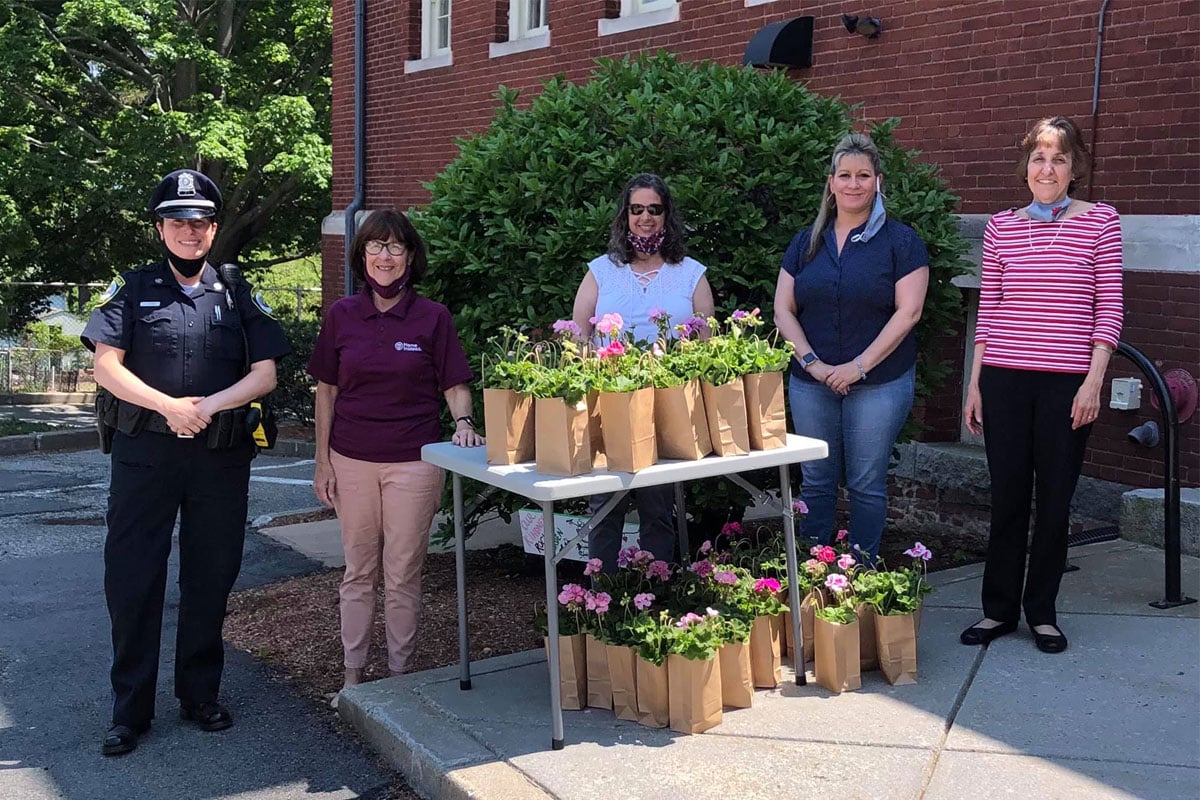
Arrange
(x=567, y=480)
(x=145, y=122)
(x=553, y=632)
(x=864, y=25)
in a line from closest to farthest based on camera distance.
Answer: (x=567, y=480) < (x=553, y=632) < (x=864, y=25) < (x=145, y=122)

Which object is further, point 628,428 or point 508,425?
point 508,425

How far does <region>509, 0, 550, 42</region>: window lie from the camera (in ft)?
39.6

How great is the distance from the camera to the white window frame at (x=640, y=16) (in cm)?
1001

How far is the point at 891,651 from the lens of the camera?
427 cm

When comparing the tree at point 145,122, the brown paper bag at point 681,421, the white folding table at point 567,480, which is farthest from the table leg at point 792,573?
the tree at point 145,122

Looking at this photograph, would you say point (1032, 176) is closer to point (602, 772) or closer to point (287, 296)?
point (602, 772)

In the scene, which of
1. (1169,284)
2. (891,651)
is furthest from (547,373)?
(1169,284)

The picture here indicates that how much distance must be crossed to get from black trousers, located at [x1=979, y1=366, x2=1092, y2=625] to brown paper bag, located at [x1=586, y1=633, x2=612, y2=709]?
1564 mm

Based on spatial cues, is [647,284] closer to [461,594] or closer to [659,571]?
[659,571]

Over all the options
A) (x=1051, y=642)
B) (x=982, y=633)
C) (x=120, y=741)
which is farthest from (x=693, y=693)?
(x=120, y=741)

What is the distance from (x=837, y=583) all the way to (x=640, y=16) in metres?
7.18

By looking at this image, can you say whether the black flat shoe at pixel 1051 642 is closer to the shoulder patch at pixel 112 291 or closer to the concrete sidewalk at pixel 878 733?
the concrete sidewalk at pixel 878 733

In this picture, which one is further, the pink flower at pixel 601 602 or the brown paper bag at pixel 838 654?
the brown paper bag at pixel 838 654

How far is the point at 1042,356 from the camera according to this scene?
4355mm
